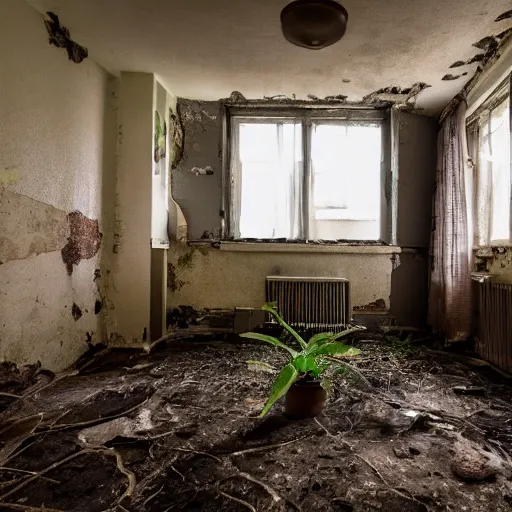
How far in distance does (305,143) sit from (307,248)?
112cm

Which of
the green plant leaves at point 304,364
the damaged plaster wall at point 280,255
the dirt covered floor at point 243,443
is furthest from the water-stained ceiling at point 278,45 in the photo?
the dirt covered floor at point 243,443

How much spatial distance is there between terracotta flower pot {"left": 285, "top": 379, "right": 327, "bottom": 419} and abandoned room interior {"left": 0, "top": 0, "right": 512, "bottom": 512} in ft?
0.04

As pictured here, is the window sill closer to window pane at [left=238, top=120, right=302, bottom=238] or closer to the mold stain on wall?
window pane at [left=238, top=120, right=302, bottom=238]

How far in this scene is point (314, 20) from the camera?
2.03 meters

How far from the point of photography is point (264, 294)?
11.8 ft

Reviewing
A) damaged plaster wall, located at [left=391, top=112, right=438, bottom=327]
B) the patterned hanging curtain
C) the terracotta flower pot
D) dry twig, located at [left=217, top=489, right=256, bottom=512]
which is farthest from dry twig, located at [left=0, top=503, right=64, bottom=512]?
damaged plaster wall, located at [left=391, top=112, right=438, bottom=327]

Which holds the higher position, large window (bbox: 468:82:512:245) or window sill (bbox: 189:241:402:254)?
large window (bbox: 468:82:512:245)

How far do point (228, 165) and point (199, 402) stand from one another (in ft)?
8.16

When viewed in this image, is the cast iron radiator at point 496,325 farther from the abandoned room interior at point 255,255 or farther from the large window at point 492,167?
the large window at point 492,167

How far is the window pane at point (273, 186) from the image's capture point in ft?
12.3

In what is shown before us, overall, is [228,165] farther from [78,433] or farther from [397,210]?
[78,433]

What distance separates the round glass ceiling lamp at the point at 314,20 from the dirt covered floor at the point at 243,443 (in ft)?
7.08

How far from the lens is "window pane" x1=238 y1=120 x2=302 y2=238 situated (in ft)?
12.3

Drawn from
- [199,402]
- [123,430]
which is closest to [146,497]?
[123,430]
